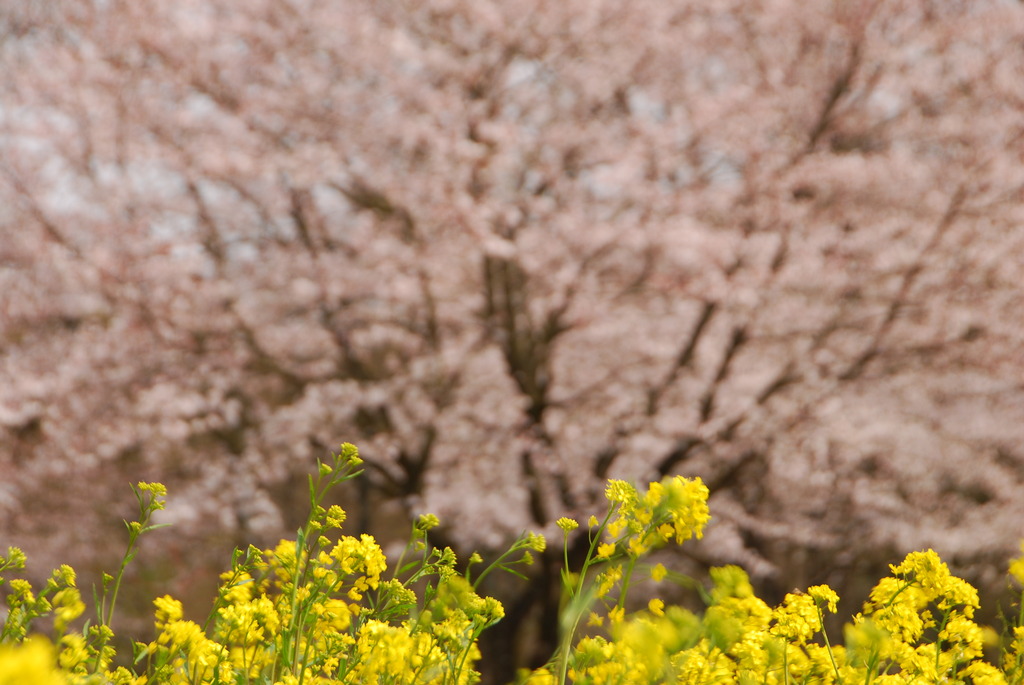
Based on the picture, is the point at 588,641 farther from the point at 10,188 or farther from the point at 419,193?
the point at 10,188

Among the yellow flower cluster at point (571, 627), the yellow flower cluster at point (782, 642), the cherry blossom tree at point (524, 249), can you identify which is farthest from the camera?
A: the cherry blossom tree at point (524, 249)

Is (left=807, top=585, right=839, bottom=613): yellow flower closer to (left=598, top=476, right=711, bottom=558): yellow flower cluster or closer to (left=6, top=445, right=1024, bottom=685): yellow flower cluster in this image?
(left=6, top=445, right=1024, bottom=685): yellow flower cluster

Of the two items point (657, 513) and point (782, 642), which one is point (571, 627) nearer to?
point (657, 513)

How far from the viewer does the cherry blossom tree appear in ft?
19.8

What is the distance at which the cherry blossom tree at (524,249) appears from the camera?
19.8 ft

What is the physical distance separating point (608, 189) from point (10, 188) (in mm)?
4892

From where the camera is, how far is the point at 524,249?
19.7 feet

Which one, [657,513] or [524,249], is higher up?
[524,249]

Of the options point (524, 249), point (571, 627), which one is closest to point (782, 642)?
point (571, 627)

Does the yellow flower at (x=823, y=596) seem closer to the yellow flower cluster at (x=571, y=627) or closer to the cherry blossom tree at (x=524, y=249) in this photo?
the yellow flower cluster at (x=571, y=627)

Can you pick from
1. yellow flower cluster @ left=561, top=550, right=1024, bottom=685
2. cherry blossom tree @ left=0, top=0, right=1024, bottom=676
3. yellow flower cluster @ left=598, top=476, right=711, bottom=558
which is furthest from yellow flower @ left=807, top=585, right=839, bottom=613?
cherry blossom tree @ left=0, top=0, right=1024, bottom=676

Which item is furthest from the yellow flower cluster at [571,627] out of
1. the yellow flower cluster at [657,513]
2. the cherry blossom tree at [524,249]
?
the cherry blossom tree at [524,249]

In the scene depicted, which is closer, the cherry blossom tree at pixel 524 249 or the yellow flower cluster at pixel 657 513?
the yellow flower cluster at pixel 657 513

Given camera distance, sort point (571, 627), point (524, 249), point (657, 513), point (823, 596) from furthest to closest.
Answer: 1. point (524, 249)
2. point (823, 596)
3. point (657, 513)
4. point (571, 627)
